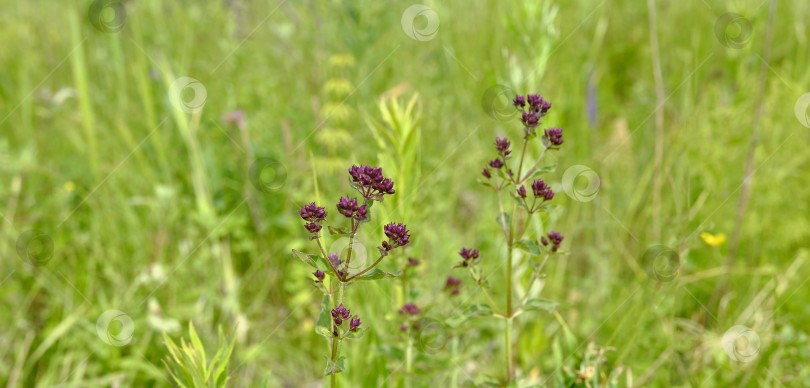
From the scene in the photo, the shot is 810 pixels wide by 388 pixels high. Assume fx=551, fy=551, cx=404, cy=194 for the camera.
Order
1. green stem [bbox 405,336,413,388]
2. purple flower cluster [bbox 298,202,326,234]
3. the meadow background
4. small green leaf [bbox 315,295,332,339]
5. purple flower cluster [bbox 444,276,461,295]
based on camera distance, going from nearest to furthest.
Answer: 1. purple flower cluster [bbox 298,202,326,234]
2. small green leaf [bbox 315,295,332,339]
3. green stem [bbox 405,336,413,388]
4. purple flower cluster [bbox 444,276,461,295]
5. the meadow background

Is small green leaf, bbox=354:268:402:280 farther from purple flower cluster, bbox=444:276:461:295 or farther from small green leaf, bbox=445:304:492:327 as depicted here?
purple flower cluster, bbox=444:276:461:295

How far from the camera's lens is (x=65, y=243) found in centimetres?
223

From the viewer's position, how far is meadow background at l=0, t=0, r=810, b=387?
1.60 m

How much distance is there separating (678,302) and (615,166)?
0.79m

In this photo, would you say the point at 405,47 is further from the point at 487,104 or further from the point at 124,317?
the point at 124,317

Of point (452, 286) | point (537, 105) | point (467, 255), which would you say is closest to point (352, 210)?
point (467, 255)

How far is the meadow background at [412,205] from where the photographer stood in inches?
62.9

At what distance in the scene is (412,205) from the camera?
4.34ft

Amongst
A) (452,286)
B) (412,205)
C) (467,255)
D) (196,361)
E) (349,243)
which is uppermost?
(412,205)

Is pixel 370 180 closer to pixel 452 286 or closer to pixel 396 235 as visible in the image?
pixel 396 235

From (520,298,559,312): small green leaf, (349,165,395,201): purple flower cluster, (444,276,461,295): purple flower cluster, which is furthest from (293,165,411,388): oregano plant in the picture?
(444,276,461,295): purple flower cluster

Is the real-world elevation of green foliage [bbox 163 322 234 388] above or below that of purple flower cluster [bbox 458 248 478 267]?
below

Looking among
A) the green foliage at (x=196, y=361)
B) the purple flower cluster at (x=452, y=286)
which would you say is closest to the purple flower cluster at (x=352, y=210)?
the green foliage at (x=196, y=361)

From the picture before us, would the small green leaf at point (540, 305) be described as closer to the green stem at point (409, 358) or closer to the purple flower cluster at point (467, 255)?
the purple flower cluster at point (467, 255)
